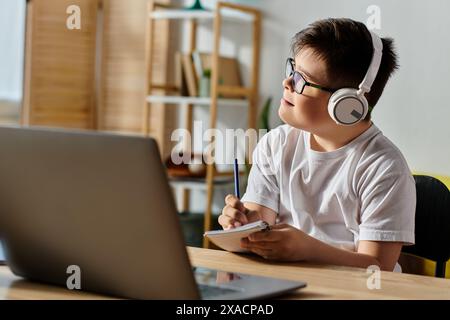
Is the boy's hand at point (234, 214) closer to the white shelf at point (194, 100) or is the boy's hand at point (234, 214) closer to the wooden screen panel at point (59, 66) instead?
the white shelf at point (194, 100)

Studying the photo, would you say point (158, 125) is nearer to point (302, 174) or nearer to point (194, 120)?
point (194, 120)

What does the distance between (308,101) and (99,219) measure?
76 centimetres

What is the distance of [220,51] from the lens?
14.1ft

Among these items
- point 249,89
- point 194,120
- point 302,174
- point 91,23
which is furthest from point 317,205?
point 91,23

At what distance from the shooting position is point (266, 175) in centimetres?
175

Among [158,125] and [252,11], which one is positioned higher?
[252,11]

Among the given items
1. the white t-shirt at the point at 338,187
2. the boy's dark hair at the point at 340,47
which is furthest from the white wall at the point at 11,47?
the boy's dark hair at the point at 340,47

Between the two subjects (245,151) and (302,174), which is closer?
(302,174)

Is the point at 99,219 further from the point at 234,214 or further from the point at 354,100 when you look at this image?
the point at 354,100

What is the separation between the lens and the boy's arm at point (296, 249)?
4.40ft

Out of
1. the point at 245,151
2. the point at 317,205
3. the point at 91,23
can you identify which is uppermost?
the point at 91,23
